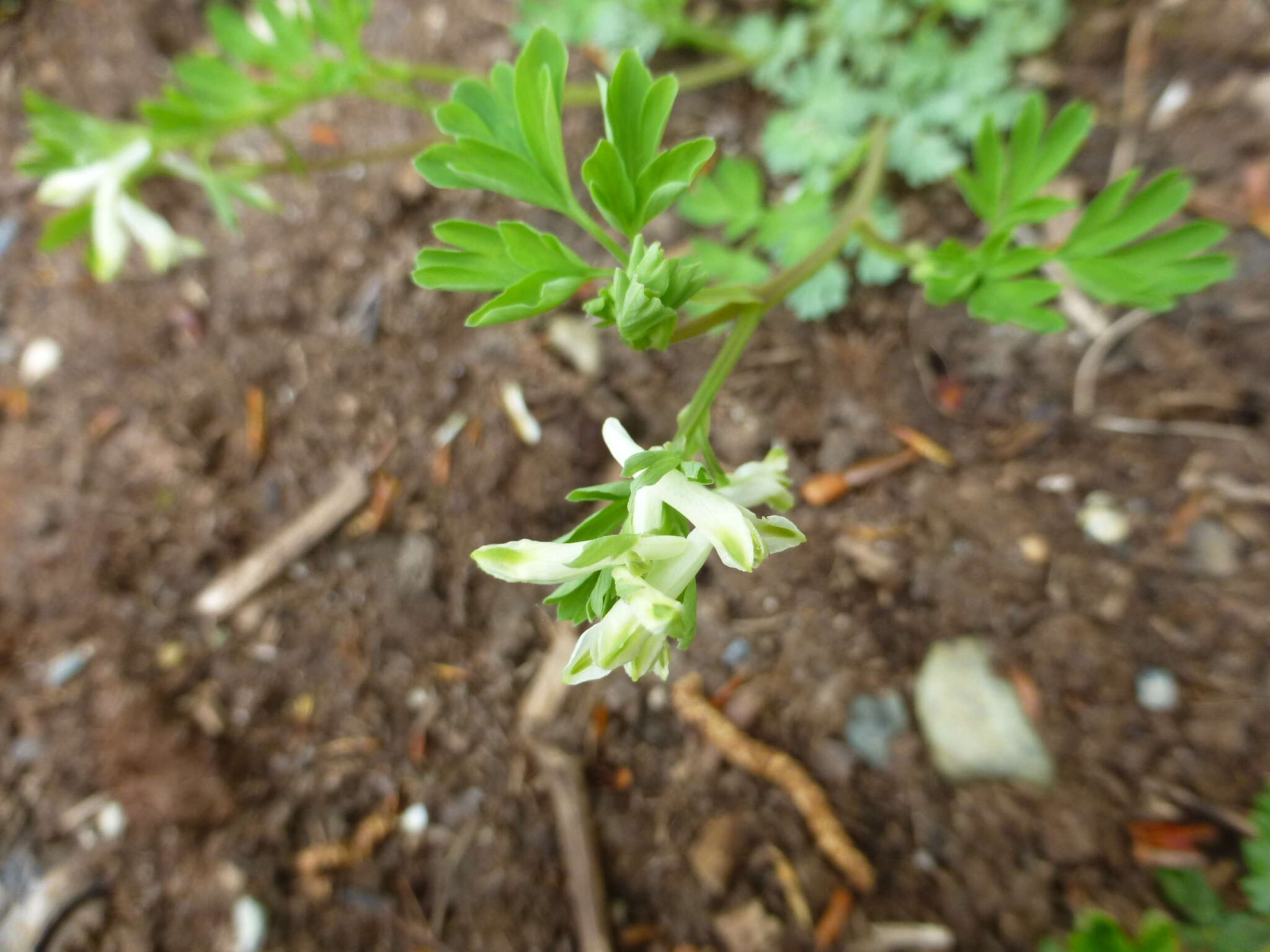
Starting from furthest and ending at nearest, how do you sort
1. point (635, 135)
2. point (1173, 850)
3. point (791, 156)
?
point (791, 156) < point (1173, 850) < point (635, 135)

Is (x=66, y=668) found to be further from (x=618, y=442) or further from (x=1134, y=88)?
(x=1134, y=88)

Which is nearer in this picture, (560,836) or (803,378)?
(560,836)

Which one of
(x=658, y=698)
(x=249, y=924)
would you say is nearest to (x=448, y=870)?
(x=249, y=924)

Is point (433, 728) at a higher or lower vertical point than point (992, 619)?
lower

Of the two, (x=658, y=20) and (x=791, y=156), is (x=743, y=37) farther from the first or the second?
(x=791, y=156)

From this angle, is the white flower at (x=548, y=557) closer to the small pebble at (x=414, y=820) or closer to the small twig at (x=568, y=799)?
the small twig at (x=568, y=799)

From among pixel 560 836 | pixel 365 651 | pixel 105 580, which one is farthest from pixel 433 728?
pixel 105 580
